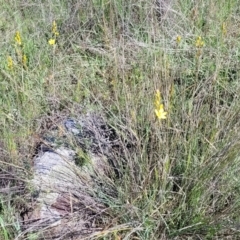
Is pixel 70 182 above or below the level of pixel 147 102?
below

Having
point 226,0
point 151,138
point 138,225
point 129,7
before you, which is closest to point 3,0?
point 129,7

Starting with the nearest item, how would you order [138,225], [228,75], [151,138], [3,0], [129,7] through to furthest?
[138,225], [151,138], [228,75], [129,7], [3,0]

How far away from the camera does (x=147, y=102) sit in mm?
1779

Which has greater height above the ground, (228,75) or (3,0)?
(3,0)

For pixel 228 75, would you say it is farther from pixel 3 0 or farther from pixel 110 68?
pixel 3 0

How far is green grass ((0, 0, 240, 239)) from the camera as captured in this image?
1551 millimetres

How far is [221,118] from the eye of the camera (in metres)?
1.71

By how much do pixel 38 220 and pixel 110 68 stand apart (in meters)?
0.87

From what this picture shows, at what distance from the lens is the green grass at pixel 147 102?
1.55 meters

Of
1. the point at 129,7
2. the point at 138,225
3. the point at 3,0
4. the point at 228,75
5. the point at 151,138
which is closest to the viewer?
the point at 138,225

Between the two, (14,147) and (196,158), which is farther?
(14,147)

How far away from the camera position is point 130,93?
180cm

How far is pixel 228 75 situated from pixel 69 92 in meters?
0.75

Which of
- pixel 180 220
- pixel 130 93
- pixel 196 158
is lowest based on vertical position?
pixel 180 220
